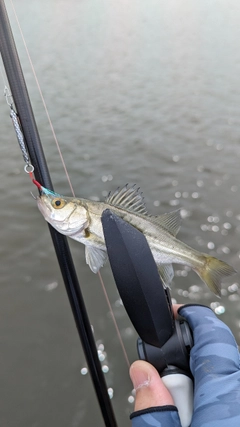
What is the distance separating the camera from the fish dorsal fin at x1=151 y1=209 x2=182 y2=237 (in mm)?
1466

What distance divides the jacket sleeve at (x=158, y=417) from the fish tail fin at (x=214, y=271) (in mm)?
561

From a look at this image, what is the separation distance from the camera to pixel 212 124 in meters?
7.11

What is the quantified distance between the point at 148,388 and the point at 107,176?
4536 millimetres

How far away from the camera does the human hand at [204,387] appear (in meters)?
1.12

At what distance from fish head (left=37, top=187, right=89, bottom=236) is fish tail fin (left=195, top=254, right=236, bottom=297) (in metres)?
0.57

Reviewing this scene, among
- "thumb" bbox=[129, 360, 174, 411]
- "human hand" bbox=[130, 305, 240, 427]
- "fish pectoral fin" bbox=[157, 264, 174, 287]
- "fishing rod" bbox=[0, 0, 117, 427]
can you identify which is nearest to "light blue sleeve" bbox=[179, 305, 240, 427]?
"human hand" bbox=[130, 305, 240, 427]

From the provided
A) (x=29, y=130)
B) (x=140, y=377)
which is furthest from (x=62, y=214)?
(x=140, y=377)

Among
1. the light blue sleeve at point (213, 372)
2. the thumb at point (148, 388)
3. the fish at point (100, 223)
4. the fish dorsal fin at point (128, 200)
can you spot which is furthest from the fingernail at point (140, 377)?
the fish dorsal fin at point (128, 200)

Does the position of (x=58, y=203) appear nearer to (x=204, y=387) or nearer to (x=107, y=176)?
(x=204, y=387)

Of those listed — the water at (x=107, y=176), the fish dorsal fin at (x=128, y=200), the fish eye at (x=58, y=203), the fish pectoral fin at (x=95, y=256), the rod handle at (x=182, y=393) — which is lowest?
the water at (x=107, y=176)

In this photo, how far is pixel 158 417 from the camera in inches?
45.3

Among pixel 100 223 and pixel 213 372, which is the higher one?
pixel 100 223

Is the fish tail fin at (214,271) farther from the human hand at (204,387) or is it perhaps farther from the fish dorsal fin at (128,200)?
the fish dorsal fin at (128,200)

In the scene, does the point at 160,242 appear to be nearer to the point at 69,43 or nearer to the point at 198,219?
the point at 198,219
